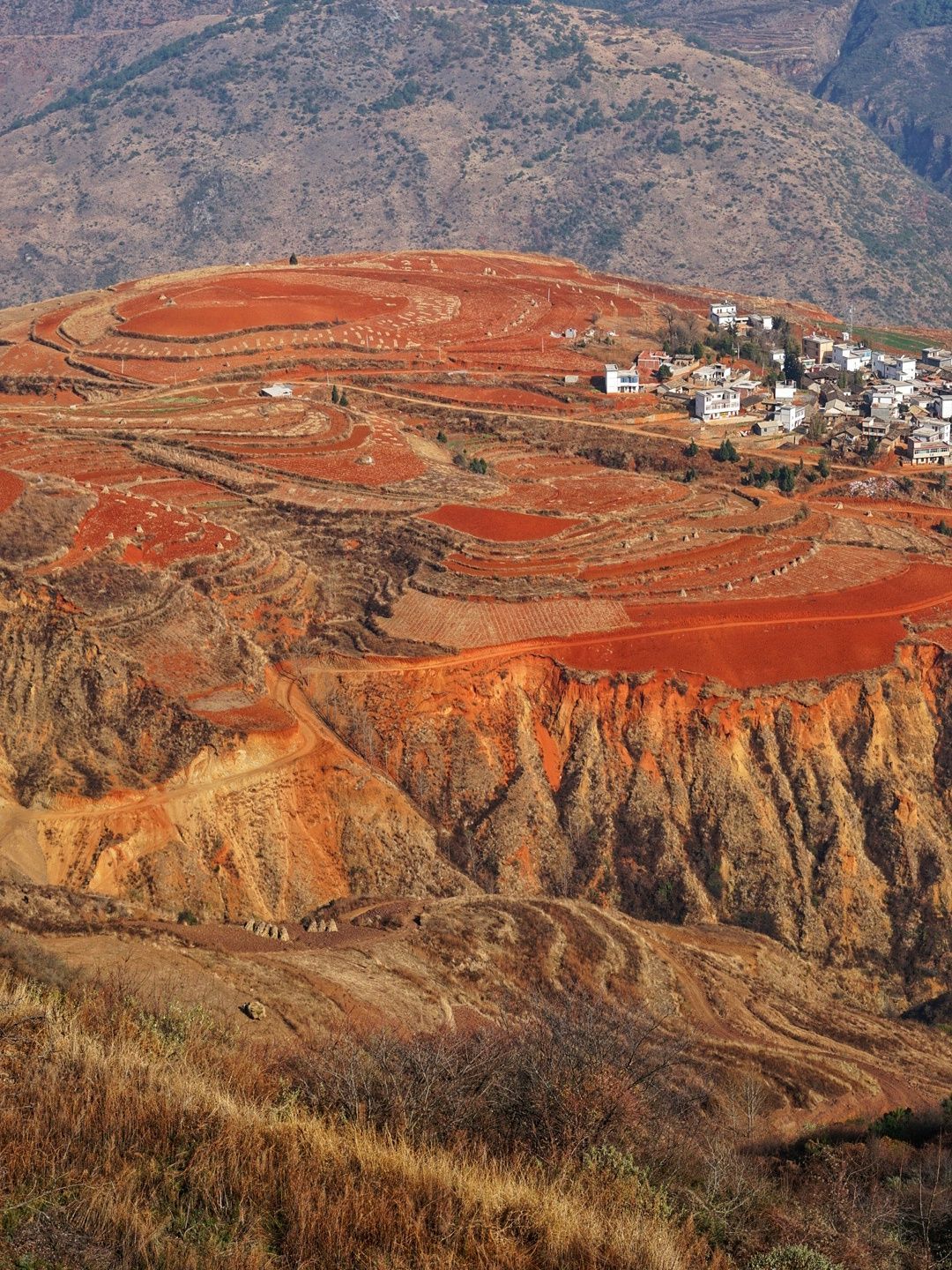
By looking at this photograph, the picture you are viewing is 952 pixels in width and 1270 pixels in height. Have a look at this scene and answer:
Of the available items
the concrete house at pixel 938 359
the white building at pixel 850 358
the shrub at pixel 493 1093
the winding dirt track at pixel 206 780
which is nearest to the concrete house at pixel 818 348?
the white building at pixel 850 358

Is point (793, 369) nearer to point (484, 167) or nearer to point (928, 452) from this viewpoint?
point (928, 452)

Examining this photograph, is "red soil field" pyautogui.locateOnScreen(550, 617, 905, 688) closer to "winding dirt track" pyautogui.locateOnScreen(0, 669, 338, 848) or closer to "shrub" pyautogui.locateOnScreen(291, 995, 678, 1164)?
"winding dirt track" pyautogui.locateOnScreen(0, 669, 338, 848)

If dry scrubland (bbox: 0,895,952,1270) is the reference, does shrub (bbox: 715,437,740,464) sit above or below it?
below

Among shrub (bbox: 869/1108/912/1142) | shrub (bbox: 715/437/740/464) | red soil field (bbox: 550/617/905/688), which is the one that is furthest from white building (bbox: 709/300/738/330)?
shrub (bbox: 869/1108/912/1142)

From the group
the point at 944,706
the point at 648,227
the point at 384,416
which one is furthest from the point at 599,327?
the point at 648,227

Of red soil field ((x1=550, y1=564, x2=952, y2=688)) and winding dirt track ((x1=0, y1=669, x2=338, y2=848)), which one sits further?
red soil field ((x1=550, y1=564, x2=952, y2=688))

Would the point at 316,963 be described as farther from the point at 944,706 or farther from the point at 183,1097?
the point at 944,706
